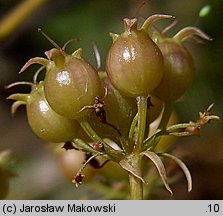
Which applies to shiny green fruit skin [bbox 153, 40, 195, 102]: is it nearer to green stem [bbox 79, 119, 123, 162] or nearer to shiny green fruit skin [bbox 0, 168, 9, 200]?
green stem [bbox 79, 119, 123, 162]

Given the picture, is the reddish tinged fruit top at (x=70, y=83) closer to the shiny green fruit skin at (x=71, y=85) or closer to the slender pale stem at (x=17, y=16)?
the shiny green fruit skin at (x=71, y=85)

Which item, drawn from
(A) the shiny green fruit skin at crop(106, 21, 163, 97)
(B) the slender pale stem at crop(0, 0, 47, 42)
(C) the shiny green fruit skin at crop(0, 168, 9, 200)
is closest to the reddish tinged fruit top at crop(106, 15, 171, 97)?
(A) the shiny green fruit skin at crop(106, 21, 163, 97)

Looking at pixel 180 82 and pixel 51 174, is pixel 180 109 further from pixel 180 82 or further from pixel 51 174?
pixel 180 82

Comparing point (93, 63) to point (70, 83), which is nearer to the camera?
point (70, 83)

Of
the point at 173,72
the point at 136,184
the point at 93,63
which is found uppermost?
the point at 93,63

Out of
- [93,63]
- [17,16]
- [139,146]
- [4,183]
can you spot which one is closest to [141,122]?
[139,146]

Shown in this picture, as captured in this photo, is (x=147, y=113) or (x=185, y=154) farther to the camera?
(x=185, y=154)

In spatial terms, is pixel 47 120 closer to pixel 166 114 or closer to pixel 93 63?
pixel 166 114
